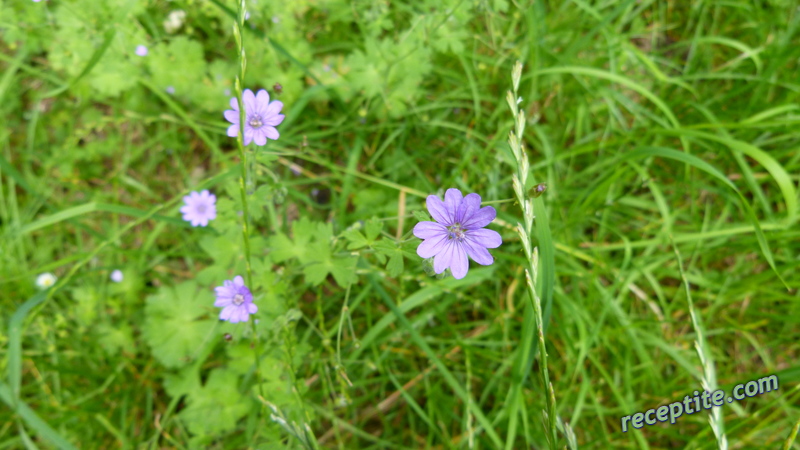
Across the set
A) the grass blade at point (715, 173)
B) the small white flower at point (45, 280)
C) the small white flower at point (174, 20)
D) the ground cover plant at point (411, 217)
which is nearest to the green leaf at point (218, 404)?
the ground cover plant at point (411, 217)

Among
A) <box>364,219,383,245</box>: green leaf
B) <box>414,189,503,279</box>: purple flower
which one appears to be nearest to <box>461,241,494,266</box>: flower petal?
<box>414,189,503,279</box>: purple flower

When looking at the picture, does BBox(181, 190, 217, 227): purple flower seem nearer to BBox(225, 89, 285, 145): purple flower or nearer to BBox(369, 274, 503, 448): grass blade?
BBox(225, 89, 285, 145): purple flower

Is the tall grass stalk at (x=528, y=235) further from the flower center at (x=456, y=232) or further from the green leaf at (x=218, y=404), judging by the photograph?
the green leaf at (x=218, y=404)

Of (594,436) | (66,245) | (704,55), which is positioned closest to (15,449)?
(66,245)

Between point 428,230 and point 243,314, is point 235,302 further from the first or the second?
point 428,230

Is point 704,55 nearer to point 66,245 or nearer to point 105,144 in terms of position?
point 105,144

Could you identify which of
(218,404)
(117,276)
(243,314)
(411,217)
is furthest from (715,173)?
(117,276)

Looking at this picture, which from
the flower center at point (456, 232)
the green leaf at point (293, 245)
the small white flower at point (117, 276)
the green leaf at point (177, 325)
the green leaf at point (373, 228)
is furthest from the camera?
the small white flower at point (117, 276)
